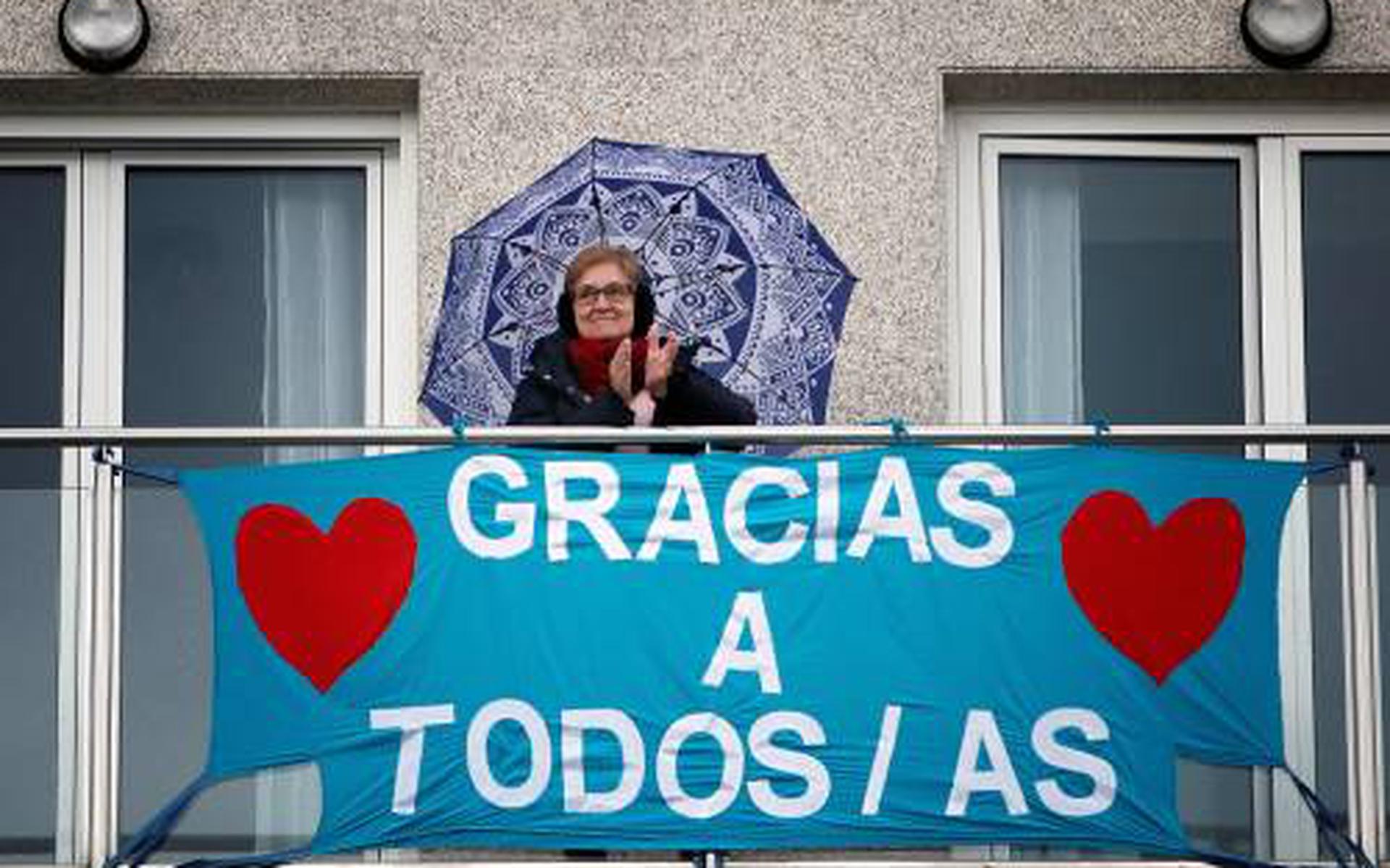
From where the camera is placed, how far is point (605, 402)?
10.6 m

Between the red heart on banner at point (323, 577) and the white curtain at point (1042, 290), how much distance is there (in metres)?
2.73

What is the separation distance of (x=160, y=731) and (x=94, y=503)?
0.61m

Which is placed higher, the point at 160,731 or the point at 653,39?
the point at 653,39

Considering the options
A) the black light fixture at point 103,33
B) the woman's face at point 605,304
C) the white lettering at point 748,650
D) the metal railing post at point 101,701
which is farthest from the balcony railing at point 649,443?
the black light fixture at point 103,33

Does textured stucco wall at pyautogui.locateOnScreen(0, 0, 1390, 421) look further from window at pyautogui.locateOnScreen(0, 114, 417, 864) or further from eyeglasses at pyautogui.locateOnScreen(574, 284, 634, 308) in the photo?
eyeglasses at pyautogui.locateOnScreen(574, 284, 634, 308)

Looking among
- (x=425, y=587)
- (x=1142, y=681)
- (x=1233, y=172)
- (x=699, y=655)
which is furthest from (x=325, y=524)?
(x=1233, y=172)

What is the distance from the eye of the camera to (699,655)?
10.3 metres

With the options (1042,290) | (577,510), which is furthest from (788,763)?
(1042,290)

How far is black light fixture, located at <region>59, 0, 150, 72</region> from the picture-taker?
39.9 feet

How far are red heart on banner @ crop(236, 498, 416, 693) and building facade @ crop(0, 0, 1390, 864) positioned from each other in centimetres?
174

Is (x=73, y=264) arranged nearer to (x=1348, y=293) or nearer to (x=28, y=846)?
(x=28, y=846)

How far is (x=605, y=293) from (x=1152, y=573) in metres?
1.70

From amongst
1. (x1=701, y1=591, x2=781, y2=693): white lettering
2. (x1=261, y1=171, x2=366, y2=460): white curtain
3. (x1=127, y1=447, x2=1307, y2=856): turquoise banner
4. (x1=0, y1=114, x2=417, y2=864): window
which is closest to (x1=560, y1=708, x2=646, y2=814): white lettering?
(x1=127, y1=447, x2=1307, y2=856): turquoise banner

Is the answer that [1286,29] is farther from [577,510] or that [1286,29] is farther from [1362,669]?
[577,510]
